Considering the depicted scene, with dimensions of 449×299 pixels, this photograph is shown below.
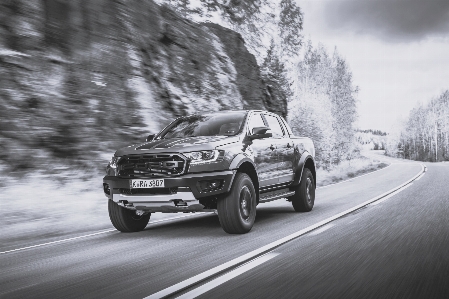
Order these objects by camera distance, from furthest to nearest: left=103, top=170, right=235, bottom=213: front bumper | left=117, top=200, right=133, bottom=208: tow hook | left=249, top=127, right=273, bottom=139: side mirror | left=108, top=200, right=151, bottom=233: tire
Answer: left=249, top=127, right=273, bottom=139: side mirror → left=108, top=200, right=151, bottom=233: tire → left=117, top=200, right=133, bottom=208: tow hook → left=103, top=170, right=235, bottom=213: front bumper

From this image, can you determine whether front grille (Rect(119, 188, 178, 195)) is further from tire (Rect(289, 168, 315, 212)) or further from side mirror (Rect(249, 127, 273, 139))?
→ tire (Rect(289, 168, 315, 212))

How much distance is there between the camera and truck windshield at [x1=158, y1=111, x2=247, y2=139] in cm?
854

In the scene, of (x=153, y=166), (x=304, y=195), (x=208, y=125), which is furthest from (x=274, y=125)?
(x=153, y=166)

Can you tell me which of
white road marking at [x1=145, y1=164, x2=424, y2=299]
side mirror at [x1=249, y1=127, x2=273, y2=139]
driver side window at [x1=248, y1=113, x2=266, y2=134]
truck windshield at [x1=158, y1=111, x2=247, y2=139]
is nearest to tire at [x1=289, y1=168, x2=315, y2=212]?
white road marking at [x1=145, y1=164, x2=424, y2=299]

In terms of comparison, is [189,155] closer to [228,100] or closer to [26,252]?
[26,252]

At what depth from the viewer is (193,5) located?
2544 centimetres

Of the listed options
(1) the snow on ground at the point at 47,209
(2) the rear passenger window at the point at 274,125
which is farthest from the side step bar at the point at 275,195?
(1) the snow on ground at the point at 47,209

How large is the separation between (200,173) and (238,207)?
2.49 feet

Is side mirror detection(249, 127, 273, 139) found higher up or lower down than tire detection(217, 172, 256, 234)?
higher up

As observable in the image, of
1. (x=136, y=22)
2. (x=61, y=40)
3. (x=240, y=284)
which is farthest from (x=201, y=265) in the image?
(x=136, y=22)

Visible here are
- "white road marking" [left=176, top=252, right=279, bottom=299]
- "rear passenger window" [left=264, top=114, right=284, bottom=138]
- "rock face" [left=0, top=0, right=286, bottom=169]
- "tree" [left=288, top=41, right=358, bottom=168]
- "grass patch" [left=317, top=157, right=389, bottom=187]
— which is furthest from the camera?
"tree" [left=288, top=41, right=358, bottom=168]

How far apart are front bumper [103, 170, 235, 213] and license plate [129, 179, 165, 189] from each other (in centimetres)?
6

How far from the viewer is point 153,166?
24.1 ft

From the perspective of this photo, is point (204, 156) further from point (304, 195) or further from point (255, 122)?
point (304, 195)
